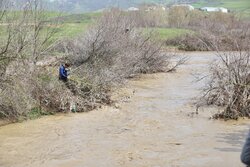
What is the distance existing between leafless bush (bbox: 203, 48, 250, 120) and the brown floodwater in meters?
0.50

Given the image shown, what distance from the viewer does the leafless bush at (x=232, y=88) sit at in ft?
58.0

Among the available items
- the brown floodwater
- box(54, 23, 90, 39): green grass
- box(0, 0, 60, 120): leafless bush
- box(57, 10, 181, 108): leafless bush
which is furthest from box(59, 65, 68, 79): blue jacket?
box(54, 23, 90, 39): green grass

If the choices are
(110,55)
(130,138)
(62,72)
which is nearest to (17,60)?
(62,72)

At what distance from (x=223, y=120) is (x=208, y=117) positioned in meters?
0.73

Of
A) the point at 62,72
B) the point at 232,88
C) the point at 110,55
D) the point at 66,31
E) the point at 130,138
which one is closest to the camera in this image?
the point at 130,138

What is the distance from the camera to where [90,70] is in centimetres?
2222

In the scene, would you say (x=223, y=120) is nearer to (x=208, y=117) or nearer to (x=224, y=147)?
(x=208, y=117)

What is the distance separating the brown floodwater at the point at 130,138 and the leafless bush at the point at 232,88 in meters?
0.50

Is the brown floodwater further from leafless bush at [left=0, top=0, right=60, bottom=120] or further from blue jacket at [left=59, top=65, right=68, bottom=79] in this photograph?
blue jacket at [left=59, top=65, right=68, bottom=79]

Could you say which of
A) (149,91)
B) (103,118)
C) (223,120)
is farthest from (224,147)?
(149,91)

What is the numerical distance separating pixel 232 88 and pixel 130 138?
17.3 ft

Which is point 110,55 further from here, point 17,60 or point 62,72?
point 17,60

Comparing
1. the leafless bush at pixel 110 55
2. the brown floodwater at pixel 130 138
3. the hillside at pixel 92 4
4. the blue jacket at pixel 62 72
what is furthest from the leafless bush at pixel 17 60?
the hillside at pixel 92 4

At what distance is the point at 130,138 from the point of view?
15.0m
